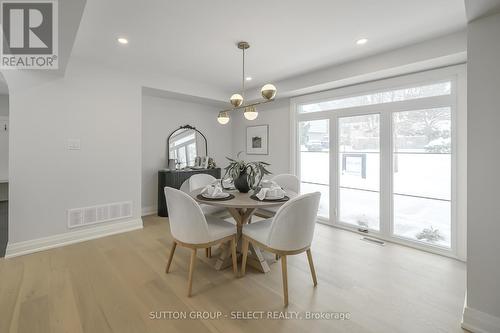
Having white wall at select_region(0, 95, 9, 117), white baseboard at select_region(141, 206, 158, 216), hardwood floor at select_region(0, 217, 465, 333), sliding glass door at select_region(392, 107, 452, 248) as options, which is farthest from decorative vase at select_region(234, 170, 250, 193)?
white wall at select_region(0, 95, 9, 117)

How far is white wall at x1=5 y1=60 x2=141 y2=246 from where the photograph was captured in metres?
2.74

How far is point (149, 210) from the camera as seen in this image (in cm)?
449

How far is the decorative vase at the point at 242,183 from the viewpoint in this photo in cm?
265

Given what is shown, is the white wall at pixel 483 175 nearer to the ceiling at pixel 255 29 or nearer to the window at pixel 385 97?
the ceiling at pixel 255 29

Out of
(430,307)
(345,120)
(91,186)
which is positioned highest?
(345,120)

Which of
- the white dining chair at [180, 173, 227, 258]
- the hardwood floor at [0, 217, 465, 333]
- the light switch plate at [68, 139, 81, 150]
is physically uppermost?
the light switch plate at [68, 139, 81, 150]

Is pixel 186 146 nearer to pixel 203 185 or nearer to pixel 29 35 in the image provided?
pixel 203 185

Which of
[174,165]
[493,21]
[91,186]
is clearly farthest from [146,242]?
[493,21]

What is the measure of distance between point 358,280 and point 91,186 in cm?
355

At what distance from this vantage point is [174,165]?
4.60 metres

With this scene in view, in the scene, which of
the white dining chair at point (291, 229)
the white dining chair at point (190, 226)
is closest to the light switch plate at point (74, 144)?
the white dining chair at point (190, 226)

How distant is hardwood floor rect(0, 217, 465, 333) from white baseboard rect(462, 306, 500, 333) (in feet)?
0.24

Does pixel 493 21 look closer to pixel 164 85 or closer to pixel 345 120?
pixel 345 120

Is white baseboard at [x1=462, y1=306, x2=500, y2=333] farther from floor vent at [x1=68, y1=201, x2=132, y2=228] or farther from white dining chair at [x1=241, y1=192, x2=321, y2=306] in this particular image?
floor vent at [x1=68, y1=201, x2=132, y2=228]
